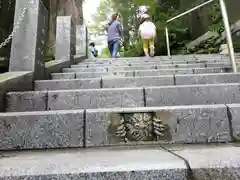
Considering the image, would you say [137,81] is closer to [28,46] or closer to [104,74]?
[104,74]

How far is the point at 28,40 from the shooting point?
334 cm

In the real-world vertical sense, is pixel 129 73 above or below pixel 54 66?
below

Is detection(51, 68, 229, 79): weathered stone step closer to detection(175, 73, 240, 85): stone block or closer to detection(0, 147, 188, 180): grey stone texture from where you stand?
detection(175, 73, 240, 85): stone block

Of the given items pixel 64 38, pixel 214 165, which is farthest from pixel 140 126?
pixel 64 38

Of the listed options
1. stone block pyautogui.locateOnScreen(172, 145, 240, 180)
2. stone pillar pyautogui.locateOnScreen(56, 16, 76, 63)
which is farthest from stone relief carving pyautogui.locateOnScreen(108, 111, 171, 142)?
stone pillar pyautogui.locateOnScreen(56, 16, 76, 63)

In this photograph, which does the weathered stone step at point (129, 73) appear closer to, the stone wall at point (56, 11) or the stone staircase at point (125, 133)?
the stone staircase at point (125, 133)

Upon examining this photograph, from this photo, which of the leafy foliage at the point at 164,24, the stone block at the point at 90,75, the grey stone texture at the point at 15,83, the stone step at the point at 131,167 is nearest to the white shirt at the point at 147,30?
the stone block at the point at 90,75

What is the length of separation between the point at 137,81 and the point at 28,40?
1.41m

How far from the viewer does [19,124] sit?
2.05 m

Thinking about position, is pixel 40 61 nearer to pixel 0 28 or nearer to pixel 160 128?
pixel 160 128

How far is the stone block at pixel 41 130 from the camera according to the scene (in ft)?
6.58

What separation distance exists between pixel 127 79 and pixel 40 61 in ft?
3.95

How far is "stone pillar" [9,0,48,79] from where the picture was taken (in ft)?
11.0

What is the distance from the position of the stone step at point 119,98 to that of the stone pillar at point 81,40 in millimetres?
5585
